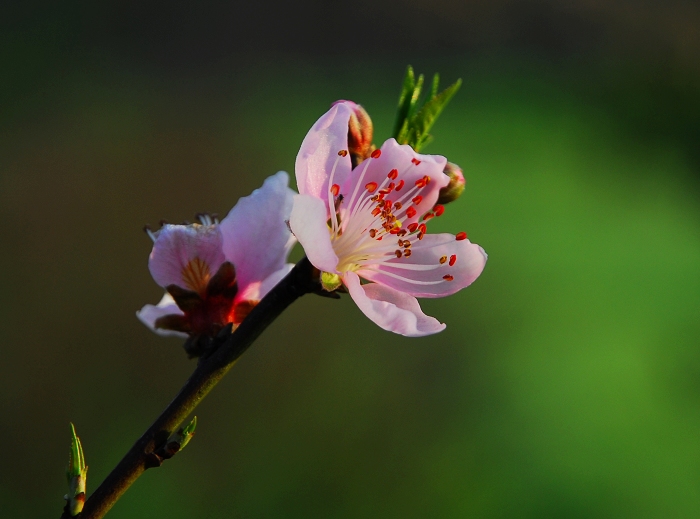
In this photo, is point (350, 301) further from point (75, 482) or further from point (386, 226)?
point (75, 482)

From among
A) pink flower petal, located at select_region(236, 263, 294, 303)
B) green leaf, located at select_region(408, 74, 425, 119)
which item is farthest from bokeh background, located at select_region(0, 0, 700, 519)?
green leaf, located at select_region(408, 74, 425, 119)

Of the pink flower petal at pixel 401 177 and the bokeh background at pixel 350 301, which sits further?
the bokeh background at pixel 350 301

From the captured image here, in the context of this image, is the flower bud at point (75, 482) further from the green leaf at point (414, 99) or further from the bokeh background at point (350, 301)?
the bokeh background at point (350, 301)

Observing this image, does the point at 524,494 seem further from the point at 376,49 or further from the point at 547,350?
the point at 376,49

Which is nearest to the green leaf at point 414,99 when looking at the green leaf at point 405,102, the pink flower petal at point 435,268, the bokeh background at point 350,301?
the green leaf at point 405,102

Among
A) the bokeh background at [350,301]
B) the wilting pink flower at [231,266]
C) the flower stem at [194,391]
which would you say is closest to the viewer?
the flower stem at [194,391]

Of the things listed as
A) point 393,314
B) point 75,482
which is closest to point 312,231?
point 393,314
